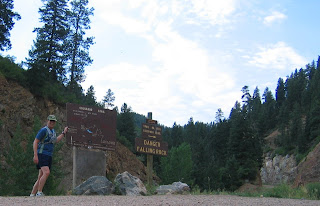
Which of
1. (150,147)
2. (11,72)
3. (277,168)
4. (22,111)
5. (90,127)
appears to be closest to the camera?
(90,127)

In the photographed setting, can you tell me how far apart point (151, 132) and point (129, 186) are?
6.25 metres

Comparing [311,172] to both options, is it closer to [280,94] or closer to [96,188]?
[96,188]

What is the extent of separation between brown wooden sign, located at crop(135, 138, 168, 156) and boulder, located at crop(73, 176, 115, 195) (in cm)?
580

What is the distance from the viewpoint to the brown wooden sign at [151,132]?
60.3ft

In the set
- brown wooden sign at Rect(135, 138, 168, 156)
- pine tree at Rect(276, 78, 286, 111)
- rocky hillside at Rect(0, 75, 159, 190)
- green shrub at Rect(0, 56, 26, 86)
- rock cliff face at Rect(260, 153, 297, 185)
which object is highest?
pine tree at Rect(276, 78, 286, 111)

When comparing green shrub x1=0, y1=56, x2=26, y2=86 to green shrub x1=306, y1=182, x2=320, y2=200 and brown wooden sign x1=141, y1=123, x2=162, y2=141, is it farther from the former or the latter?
green shrub x1=306, y1=182, x2=320, y2=200

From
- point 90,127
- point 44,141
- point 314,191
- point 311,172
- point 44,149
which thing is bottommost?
point 314,191

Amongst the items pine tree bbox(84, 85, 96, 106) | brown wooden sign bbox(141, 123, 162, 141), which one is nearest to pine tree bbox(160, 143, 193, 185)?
pine tree bbox(84, 85, 96, 106)

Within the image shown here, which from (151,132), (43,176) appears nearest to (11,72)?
(151,132)

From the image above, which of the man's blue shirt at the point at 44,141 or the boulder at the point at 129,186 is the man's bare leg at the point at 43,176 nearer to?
the man's blue shirt at the point at 44,141

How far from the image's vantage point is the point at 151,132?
18.5m

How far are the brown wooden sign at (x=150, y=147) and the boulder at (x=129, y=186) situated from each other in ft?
16.5

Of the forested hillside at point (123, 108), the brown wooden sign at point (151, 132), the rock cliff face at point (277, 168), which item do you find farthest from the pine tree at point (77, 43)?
the rock cliff face at point (277, 168)

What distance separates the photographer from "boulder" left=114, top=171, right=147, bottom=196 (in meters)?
12.1
